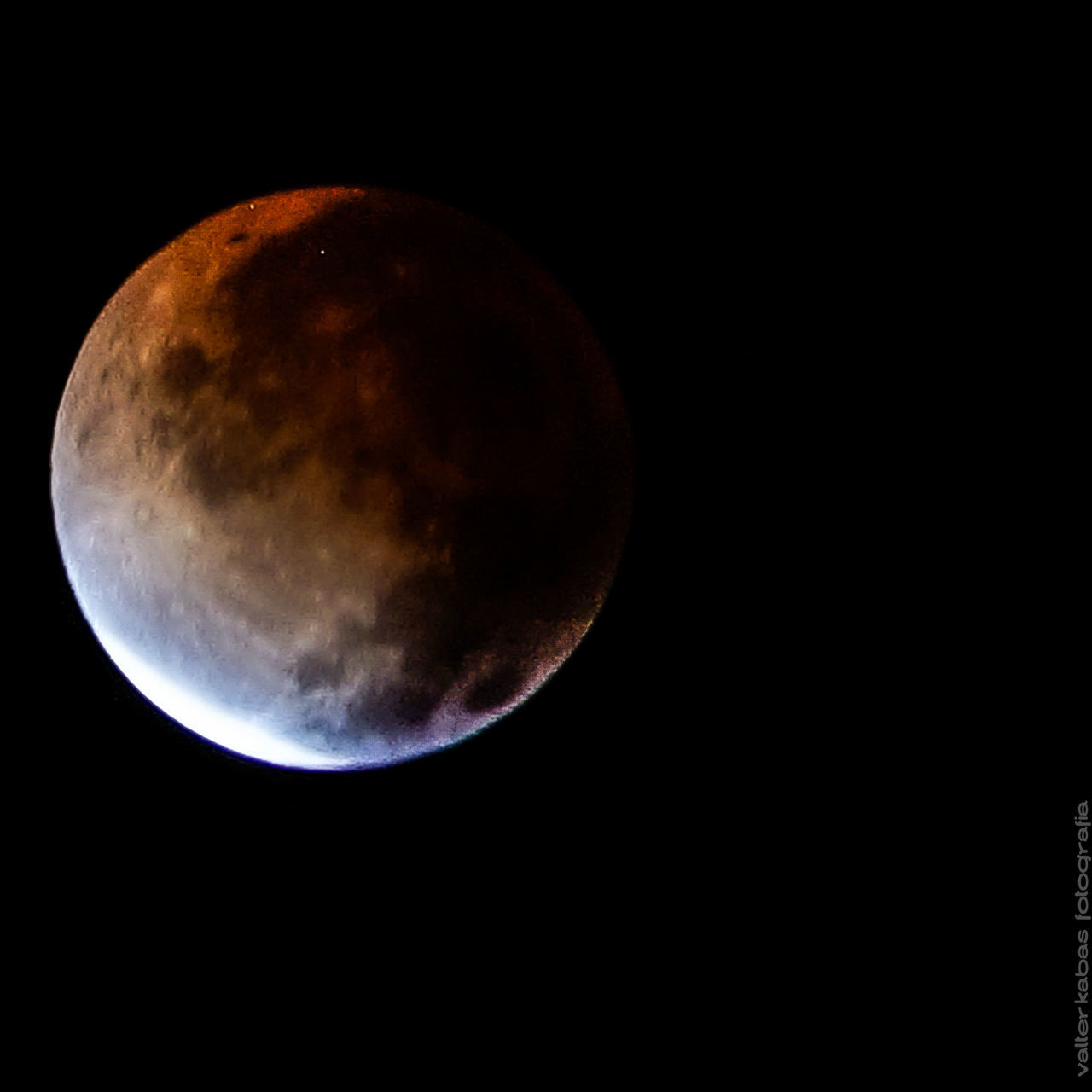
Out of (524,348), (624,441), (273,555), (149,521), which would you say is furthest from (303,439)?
(624,441)

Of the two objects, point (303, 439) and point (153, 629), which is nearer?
point (303, 439)

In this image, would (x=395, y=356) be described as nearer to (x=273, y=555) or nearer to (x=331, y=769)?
(x=273, y=555)

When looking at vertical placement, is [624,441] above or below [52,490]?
above

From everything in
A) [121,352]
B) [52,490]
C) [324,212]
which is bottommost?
[52,490]

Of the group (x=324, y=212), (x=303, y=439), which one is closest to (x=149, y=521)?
(x=303, y=439)

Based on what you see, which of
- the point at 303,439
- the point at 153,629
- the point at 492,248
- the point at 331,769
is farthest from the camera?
the point at 331,769

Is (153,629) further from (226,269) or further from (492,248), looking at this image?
(492,248)

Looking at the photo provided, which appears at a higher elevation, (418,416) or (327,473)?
(418,416)

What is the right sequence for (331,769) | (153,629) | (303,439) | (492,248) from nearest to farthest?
1. (303,439)
2. (153,629)
3. (492,248)
4. (331,769)
